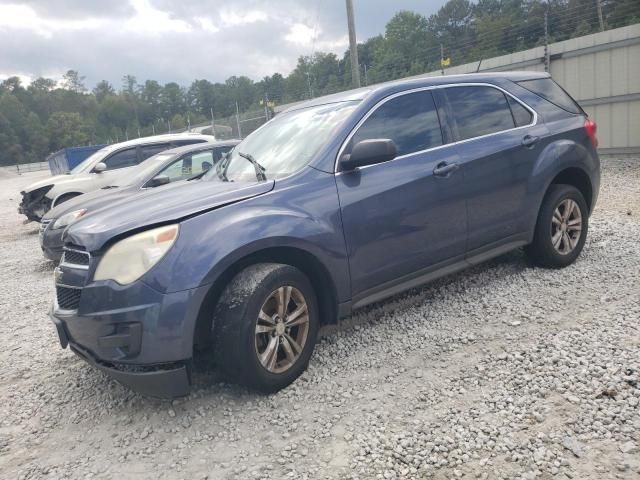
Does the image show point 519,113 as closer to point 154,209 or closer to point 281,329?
point 281,329

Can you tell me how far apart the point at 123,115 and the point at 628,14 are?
96.4m

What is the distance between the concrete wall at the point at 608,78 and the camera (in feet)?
32.3

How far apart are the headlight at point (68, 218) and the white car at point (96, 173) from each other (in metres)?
3.05

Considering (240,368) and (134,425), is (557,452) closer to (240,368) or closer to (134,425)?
(240,368)

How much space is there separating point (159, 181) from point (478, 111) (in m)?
4.45

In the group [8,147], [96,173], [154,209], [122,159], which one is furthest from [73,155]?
[8,147]

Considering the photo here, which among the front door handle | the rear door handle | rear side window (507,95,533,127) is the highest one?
rear side window (507,95,533,127)

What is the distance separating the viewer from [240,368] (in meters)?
2.87

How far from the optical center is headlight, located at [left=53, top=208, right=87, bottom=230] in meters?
A: 6.31

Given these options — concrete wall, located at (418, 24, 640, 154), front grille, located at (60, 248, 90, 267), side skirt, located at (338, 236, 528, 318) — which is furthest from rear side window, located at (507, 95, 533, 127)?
concrete wall, located at (418, 24, 640, 154)

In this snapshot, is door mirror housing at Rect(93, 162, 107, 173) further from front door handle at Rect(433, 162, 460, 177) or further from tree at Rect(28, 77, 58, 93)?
tree at Rect(28, 77, 58, 93)

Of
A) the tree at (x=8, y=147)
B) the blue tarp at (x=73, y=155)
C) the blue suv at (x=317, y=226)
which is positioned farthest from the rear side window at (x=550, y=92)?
the tree at (x=8, y=147)

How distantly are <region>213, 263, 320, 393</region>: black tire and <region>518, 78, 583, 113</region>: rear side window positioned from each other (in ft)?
10.1

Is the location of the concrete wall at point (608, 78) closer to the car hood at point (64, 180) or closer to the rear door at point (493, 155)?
the rear door at point (493, 155)
